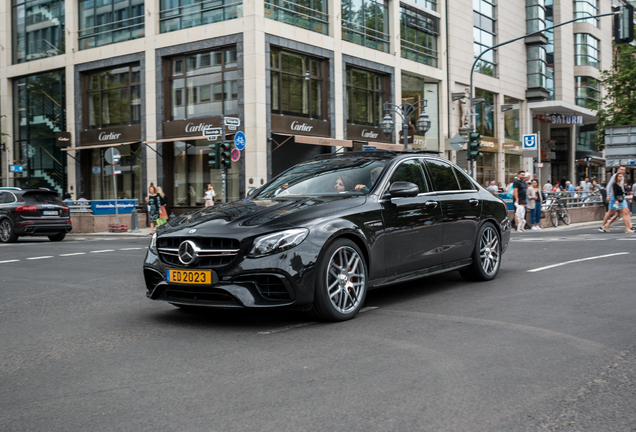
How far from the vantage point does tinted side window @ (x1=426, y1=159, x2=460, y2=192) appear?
7689mm

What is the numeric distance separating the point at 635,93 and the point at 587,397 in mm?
42708

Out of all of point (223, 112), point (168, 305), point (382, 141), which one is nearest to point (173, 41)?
point (223, 112)

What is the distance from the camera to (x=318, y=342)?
5.14 metres

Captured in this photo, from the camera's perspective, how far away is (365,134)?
3278 cm

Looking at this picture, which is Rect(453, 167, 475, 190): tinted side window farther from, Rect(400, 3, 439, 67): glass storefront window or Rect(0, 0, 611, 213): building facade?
Rect(400, 3, 439, 67): glass storefront window

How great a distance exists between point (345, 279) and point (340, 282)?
68 mm

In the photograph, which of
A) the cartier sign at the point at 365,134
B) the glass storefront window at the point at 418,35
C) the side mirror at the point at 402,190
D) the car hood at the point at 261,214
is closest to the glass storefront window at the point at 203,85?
the cartier sign at the point at 365,134

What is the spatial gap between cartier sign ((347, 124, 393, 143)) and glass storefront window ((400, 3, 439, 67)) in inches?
186

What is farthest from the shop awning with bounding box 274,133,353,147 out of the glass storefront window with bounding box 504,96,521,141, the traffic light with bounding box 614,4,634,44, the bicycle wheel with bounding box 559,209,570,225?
the glass storefront window with bounding box 504,96,521,141

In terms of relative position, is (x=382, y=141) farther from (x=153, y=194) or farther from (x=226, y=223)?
(x=226, y=223)

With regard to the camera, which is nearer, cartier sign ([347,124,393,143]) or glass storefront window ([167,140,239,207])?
glass storefront window ([167,140,239,207])

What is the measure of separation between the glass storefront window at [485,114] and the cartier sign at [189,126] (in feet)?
62.5

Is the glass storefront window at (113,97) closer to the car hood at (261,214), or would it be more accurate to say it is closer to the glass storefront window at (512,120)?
the glass storefront window at (512,120)

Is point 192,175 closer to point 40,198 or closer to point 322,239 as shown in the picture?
point 40,198
